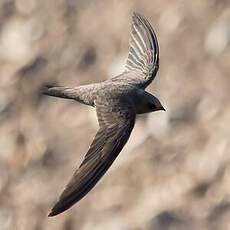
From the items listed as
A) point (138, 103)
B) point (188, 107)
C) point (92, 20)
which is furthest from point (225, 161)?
point (138, 103)

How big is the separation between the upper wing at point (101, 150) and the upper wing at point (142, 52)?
53.1 inches

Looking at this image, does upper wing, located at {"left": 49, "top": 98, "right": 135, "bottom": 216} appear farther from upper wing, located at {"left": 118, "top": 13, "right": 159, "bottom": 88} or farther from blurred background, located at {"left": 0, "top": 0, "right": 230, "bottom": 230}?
blurred background, located at {"left": 0, "top": 0, "right": 230, "bottom": 230}

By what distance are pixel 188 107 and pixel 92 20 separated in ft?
7.72

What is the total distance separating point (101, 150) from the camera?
7.59 m

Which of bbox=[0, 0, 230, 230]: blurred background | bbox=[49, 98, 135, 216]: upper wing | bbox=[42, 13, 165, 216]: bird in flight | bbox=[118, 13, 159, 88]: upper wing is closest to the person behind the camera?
bbox=[49, 98, 135, 216]: upper wing

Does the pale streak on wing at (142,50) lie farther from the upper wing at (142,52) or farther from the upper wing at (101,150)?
the upper wing at (101,150)

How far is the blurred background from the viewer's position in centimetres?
1341

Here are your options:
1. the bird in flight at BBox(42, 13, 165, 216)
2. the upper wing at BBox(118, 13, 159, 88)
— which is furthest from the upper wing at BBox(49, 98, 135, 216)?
the upper wing at BBox(118, 13, 159, 88)

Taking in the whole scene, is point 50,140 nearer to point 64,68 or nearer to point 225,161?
point 64,68

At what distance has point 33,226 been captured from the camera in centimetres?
1416

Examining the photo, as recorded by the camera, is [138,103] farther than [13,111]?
No

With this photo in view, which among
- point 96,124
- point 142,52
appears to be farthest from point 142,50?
point 96,124

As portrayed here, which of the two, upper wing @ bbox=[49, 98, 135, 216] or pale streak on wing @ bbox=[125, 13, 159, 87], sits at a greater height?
pale streak on wing @ bbox=[125, 13, 159, 87]

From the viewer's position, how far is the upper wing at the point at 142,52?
9406 millimetres
